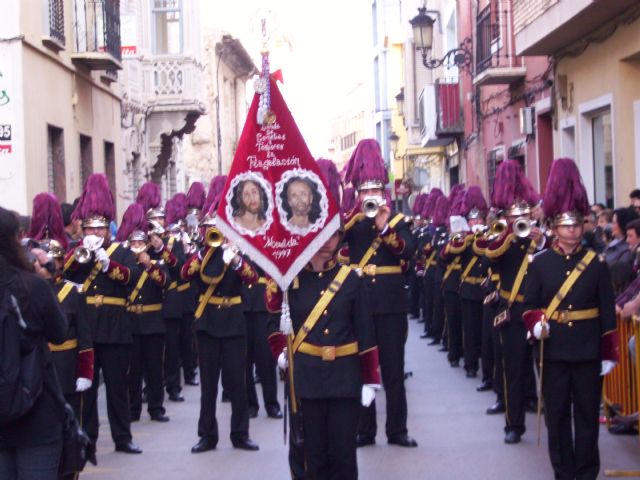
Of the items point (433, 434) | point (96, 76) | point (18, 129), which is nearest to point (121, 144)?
point (96, 76)

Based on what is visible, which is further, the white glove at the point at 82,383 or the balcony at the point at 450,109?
the balcony at the point at 450,109

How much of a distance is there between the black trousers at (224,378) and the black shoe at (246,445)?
0.09ft

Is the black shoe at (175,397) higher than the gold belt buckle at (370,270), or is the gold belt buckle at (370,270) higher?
the gold belt buckle at (370,270)

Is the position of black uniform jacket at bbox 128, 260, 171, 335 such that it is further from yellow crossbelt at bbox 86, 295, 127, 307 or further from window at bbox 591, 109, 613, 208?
window at bbox 591, 109, 613, 208

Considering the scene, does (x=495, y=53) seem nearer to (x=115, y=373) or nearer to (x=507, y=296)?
(x=507, y=296)

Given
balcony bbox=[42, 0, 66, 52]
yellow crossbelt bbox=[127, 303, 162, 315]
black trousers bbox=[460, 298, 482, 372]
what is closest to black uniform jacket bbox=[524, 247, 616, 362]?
yellow crossbelt bbox=[127, 303, 162, 315]

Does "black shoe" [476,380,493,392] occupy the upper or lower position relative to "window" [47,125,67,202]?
lower

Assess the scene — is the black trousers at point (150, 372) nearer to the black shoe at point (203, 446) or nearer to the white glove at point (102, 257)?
the black shoe at point (203, 446)

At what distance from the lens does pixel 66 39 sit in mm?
19828

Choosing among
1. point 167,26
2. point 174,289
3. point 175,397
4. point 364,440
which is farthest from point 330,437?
point 167,26

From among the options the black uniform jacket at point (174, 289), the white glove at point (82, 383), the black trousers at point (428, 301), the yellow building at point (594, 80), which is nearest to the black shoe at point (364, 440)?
the white glove at point (82, 383)

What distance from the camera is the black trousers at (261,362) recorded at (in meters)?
12.2

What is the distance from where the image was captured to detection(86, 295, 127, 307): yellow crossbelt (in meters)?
10.3

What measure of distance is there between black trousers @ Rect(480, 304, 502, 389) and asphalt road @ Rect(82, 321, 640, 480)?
0.54m
